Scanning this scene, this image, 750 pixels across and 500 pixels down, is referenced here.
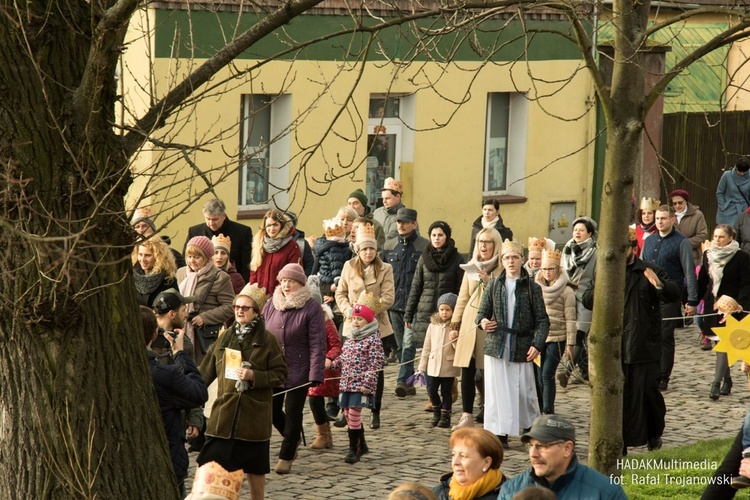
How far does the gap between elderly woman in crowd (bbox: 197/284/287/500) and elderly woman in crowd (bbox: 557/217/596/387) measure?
16.2 ft

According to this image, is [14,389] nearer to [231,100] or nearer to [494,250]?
[494,250]

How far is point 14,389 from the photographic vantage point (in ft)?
24.4

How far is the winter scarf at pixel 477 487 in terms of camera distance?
7203 mm

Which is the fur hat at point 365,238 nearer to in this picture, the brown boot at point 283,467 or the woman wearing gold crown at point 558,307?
the woman wearing gold crown at point 558,307

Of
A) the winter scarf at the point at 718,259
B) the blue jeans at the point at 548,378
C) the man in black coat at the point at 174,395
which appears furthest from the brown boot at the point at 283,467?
the winter scarf at the point at 718,259

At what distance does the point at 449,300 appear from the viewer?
13531 mm

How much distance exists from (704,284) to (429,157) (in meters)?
8.75

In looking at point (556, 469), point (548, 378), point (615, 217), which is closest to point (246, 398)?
point (615, 217)

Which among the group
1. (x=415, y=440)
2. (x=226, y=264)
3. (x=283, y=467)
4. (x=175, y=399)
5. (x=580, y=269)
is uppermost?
(x=580, y=269)

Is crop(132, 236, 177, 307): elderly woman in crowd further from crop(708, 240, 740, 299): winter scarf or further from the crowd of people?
crop(708, 240, 740, 299): winter scarf

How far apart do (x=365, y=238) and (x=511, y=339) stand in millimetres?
2590

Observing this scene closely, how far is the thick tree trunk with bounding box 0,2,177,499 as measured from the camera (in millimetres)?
7148

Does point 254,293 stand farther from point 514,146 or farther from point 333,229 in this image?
point 514,146

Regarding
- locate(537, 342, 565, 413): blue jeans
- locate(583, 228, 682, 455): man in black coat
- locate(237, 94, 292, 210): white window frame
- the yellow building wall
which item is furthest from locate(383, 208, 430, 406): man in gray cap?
locate(237, 94, 292, 210): white window frame
